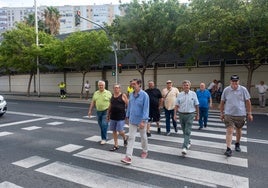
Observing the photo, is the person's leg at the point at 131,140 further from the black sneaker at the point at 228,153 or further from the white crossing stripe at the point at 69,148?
the black sneaker at the point at 228,153

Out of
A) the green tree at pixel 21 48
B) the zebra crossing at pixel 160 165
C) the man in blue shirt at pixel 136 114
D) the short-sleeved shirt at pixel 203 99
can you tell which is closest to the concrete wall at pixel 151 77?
the green tree at pixel 21 48

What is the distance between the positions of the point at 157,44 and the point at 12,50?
15.8 metres

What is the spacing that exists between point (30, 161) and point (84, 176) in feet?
5.73

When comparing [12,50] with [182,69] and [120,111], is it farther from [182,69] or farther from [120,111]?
[120,111]

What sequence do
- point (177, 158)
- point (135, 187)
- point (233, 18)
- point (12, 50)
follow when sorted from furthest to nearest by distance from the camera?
point (12, 50) < point (233, 18) < point (177, 158) < point (135, 187)

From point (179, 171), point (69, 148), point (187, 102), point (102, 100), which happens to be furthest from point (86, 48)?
point (179, 171)

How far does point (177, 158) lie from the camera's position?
6.40 metres

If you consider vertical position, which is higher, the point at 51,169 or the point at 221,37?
the point at 221,37

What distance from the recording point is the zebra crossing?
5.05 meters

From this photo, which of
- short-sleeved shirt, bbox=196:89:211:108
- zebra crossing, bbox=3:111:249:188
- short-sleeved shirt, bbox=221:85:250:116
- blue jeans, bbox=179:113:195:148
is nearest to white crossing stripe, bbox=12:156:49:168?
zebra crossing, bbox=3:111:249:188

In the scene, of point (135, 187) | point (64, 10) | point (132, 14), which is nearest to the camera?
point (135, 187)

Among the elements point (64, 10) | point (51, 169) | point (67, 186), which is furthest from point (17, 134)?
point (64, 10)

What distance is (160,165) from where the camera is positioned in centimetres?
591

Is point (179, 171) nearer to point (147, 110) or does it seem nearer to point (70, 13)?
point (147, 110)
